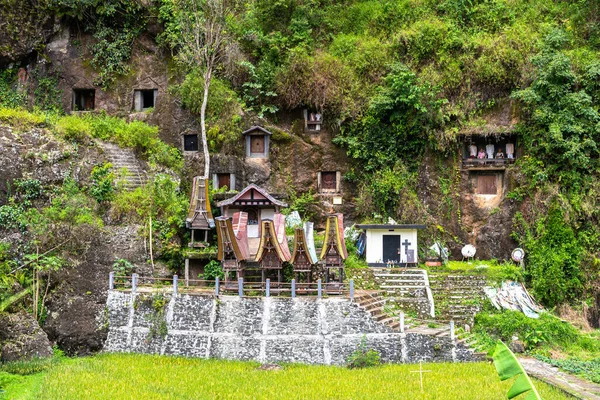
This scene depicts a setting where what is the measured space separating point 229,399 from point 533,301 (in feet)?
49.2

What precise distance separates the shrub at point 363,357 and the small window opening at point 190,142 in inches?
629

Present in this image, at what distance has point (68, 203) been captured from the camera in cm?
2634

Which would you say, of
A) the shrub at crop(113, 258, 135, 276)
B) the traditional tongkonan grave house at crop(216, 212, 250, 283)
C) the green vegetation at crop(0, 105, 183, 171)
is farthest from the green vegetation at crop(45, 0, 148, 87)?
the traditional tongkonan grave house at crop(216, 212, 250, 283)

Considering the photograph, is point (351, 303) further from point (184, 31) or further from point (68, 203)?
point (184, 31)

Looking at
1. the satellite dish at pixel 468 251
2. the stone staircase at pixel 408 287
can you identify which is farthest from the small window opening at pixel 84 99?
the satellite dish at pixel 468 251

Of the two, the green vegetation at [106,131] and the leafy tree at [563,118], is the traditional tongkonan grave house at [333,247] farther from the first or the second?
the leafy tree at [563,118]

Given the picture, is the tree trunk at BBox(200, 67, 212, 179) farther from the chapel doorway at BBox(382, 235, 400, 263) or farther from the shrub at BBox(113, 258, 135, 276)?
the chapel doorway at BBox(382, 235, 400, 263)

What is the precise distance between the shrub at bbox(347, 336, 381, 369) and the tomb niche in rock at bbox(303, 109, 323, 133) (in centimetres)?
1414

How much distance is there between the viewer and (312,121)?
32.4m

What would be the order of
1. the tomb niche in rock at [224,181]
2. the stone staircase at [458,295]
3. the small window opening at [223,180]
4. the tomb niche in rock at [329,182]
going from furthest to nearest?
the tomb niche in rock at [329,182], the small window opening at [223,180], the tomb niche in rock at [224,181], the stone staircase at [458,295]

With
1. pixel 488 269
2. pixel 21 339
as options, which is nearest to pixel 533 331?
pixel 488 269

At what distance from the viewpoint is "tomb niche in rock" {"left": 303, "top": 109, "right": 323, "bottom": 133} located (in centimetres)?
3228

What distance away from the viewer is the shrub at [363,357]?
20828mm

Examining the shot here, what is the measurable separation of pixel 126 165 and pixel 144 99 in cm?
642
